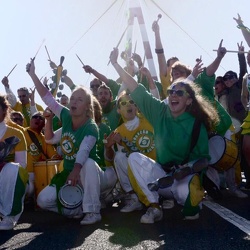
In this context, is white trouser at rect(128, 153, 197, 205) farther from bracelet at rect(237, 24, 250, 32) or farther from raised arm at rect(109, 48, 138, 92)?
bracelet at rect(237, 24, 250, 32)

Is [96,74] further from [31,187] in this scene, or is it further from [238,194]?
[238,194]

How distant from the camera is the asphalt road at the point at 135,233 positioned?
136 inches

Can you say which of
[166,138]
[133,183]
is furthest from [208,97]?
[133,183]

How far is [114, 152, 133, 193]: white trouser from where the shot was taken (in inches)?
219

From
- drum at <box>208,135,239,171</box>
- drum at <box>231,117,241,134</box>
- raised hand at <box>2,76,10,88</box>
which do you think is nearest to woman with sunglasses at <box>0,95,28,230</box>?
drum at <box>208,135,239,171</box>

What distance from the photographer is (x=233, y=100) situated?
7.25 meters

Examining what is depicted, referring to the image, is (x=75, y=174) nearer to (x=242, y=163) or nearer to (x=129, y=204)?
(x=129, y=204)

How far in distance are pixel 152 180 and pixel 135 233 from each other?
0.76 metres

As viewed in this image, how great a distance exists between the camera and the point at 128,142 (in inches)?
226

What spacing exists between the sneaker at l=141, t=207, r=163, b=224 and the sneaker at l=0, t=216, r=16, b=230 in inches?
45.8

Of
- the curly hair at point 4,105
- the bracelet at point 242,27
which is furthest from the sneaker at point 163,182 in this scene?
the bracelet at point 242,27

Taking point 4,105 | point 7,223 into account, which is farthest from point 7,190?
point 4,105

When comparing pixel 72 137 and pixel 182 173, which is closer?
pixel 182 173

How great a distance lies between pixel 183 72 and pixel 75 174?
1887mm
